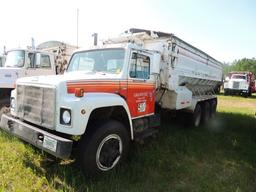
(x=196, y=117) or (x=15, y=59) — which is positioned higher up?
(x=15, y=59)

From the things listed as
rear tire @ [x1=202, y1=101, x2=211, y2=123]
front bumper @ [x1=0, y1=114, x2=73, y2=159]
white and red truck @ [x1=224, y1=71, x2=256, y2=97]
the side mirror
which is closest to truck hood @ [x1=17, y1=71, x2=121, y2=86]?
front bumper @ [x1=0, y1=114, x2=73, y2=159]

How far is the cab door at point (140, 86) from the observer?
4.94m

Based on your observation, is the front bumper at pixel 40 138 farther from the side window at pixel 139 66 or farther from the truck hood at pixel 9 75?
the truck hood at pixel 9 75

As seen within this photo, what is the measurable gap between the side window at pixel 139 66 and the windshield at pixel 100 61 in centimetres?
28

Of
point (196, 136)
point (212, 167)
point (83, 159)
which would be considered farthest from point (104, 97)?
point (196, 136)

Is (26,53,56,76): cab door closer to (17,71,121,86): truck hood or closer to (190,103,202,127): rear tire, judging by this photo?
(17,71,121,86): truck hood

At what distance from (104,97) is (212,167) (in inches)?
109

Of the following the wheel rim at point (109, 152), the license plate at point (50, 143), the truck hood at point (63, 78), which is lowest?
the wheel rim at point (109, 152)

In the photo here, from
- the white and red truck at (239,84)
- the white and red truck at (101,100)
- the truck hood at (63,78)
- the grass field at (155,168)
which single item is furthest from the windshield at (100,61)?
the white and red truck at (239,84)

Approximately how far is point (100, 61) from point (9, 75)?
3.97 m

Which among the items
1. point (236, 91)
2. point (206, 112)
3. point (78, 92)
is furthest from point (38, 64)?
point (236, 91)

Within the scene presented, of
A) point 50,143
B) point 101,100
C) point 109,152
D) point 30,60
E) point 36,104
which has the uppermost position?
point 30,60

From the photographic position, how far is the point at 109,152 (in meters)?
4.30

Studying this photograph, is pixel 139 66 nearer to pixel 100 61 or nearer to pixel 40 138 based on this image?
pixel 100 61
